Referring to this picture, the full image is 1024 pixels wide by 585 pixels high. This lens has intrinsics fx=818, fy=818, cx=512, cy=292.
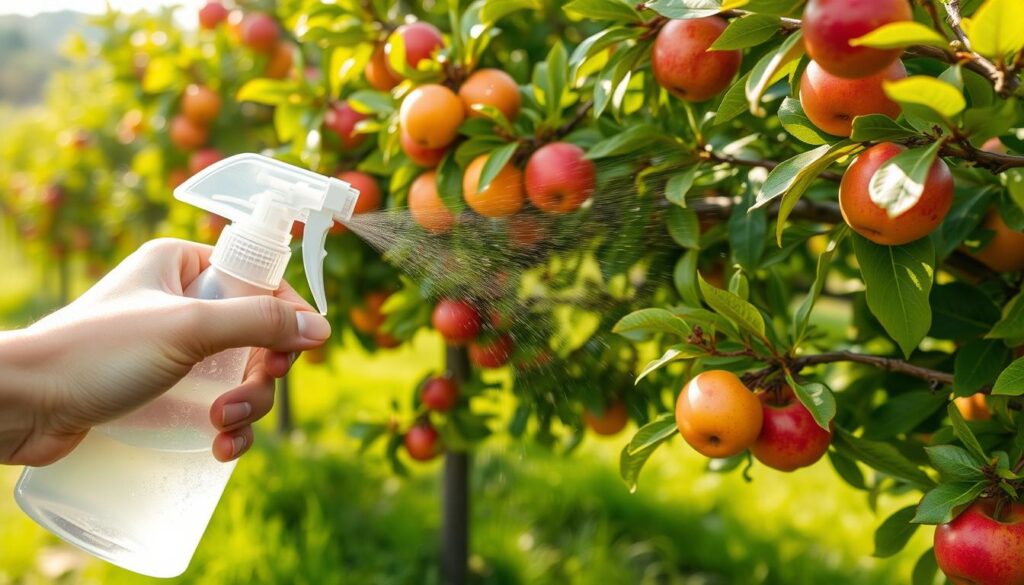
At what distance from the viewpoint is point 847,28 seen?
2.67ft

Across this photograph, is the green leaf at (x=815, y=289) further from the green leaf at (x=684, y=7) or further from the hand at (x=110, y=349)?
the hand at (x=110, y=349)

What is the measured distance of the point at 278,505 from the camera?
131 inches

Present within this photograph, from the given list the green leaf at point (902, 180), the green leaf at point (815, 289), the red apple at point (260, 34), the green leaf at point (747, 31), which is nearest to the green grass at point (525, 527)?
the red apple at point (260, 34)

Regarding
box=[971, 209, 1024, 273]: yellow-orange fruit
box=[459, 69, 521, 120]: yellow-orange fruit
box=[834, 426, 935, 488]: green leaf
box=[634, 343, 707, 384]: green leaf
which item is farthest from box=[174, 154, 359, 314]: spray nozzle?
box=[971, 209, 1024, 273]: yellow-orange fruit

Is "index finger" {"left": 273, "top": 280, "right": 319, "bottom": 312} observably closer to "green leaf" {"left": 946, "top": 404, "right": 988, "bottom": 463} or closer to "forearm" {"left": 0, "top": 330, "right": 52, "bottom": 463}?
"forearm" {"left": 0, "top": 330, "right": 52, "bottom": 463}

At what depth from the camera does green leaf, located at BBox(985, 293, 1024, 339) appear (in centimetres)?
123

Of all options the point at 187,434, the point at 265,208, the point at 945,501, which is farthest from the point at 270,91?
the point at 945,501

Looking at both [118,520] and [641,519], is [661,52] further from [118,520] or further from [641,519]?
[641,519]

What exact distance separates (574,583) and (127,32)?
3.06 metres

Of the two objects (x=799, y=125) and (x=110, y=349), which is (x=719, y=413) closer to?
(x=799, y=125)

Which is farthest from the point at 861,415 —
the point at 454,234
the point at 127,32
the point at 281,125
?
the point at 127,32

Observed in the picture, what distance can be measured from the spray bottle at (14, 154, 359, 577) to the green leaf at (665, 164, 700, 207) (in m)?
0.52

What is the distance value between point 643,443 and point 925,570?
0.61 metres

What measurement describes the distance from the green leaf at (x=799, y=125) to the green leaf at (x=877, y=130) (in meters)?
0.13
